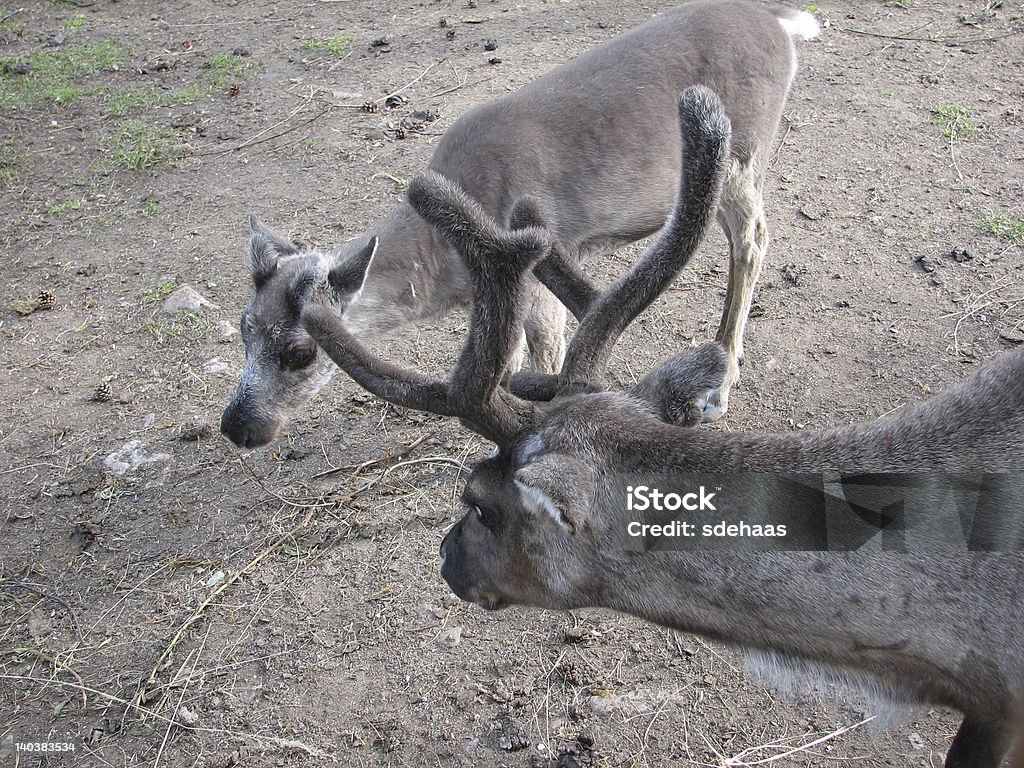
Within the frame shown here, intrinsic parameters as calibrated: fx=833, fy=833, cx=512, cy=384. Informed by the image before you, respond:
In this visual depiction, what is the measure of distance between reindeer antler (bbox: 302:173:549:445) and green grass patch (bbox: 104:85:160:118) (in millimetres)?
6051

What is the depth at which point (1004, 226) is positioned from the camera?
16.3 feet

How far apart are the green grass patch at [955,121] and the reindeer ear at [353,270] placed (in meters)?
4.29

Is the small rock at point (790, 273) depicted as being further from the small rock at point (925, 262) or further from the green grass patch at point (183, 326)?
the green grass patch at point (183, 326)

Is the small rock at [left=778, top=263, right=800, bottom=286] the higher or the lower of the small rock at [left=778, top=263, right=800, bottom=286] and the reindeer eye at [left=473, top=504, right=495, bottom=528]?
the lower

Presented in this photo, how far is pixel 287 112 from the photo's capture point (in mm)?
7016

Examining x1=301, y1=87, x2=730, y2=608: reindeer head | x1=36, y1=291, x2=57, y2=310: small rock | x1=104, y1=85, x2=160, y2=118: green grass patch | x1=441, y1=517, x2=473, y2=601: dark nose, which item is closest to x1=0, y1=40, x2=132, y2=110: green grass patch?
x1=104, y1=85, x2=160, y2=118: green grass patch

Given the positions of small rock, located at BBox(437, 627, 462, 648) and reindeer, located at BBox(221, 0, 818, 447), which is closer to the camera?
small rock, located at BBox(437, 627, 462, 648)

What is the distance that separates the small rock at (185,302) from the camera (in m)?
5.10

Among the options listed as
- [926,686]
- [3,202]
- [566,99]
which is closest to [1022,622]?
[926,686]

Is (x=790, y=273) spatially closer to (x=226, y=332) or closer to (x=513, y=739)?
(x=513, y=739)

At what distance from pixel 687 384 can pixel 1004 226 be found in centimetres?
372

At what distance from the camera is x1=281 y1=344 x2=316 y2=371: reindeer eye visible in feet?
12.6

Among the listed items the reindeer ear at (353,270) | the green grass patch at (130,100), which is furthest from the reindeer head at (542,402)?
the green grass patch at (130,100)

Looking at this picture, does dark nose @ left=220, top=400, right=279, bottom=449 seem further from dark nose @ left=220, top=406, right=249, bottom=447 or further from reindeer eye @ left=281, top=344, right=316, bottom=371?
reindeer eye @ left=281, top=344, right=316, bottom=371
